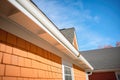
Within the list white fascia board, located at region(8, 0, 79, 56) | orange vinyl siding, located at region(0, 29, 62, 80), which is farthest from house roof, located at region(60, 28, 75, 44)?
white fascia board, located at region(8, 0, 79, 56)

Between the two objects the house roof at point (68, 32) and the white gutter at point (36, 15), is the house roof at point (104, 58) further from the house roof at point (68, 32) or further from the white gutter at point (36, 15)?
the white gutter at point (36, 15)

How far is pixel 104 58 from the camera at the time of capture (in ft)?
59.3

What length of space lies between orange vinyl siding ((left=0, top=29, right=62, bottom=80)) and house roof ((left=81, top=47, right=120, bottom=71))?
1403 cm

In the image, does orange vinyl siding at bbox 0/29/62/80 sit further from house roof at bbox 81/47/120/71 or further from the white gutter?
house roof at bbox 81/47/120/71

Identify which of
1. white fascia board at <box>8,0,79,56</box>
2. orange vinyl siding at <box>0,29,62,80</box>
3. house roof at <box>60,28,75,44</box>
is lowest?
orange vinyl siding at <box>0,29,62,80</box>

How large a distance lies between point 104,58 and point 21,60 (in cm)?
1753

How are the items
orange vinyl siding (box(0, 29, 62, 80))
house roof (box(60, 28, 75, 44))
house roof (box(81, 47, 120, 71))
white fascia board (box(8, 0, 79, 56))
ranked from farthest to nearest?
1. house roof (box(81, 47, 120, 71))
2. house roof (box(60, 28, 75, 44))
3. orange vinyl siding (box(0, 29, 62, 80))
4. white fascia board (box(8, 0, 79, 56))

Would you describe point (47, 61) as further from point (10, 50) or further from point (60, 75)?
point (10, 50)

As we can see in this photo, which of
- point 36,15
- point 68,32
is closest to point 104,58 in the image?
point 68,32

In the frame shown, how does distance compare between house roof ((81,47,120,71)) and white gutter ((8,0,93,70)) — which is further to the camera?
house roof ((81,47,120,71))

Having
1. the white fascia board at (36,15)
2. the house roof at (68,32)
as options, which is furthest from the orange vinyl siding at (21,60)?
the house roof at (68,32)

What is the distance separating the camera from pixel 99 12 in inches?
543

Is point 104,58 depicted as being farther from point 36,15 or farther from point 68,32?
point 36,15

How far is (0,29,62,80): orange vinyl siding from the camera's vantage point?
6.48 feet
